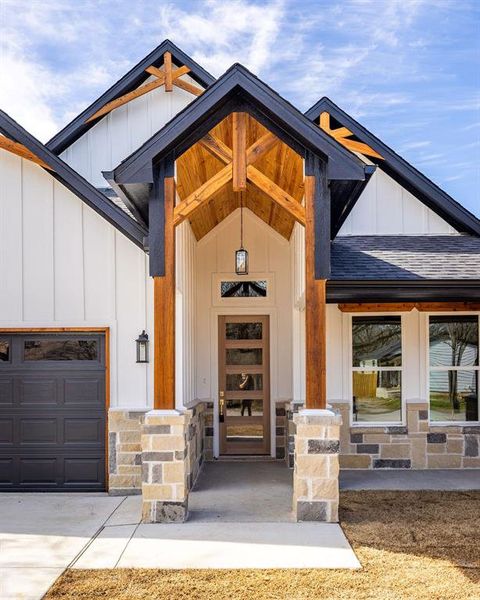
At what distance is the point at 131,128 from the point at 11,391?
14.6ft

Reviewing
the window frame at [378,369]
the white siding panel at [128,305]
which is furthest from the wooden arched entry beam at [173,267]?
the window frame at [378,369]

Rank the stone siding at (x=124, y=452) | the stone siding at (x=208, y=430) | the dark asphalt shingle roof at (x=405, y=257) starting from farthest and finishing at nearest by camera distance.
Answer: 1. the stone siding at (x=208, y=430)
2. the dark asphalt shingle roof at (x=405, y=257)
3. the stone siding at (x=124, y=452)

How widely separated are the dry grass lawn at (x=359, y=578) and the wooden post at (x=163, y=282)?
5.92 ft

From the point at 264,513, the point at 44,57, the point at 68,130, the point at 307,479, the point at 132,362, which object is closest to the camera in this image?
the point at 307,479

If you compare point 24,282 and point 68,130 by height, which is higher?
point 68,130

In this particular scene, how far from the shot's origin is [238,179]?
6.06 meters

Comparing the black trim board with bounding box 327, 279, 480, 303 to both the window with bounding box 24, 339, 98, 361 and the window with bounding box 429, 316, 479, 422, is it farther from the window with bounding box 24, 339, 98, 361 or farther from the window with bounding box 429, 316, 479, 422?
the window with bounding box 24, 339, 98, 361

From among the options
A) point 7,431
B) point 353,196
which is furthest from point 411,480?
point 7,431

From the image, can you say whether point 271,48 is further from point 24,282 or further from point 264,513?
point 264,513

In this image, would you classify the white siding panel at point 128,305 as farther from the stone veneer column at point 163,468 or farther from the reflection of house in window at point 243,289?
the reflection of house in window at point 243,289

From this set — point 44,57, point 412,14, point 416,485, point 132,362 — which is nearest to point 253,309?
point 132,362

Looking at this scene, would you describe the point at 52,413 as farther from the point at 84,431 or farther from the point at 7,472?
the point at 7,472

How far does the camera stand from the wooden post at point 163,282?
600 centimetres

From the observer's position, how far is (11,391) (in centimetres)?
754
